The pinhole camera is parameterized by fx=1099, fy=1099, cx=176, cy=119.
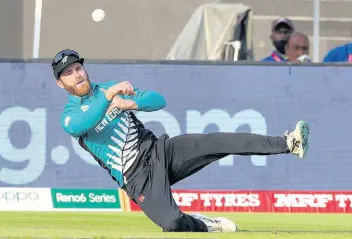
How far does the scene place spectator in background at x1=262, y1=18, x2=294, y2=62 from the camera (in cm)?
1483

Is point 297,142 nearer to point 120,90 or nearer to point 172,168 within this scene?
point 172,168

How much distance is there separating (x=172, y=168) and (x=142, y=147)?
30 centimetres

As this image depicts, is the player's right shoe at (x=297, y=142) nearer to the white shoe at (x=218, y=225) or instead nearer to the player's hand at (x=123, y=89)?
the white shoe at (x=218, y=225)

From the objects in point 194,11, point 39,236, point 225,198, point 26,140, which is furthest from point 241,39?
point 39,236

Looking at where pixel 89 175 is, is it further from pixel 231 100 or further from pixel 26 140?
pixel 231 100

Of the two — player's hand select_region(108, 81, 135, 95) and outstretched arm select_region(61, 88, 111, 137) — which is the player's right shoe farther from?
outstretched arm select_region(61, 88, 111, 137)

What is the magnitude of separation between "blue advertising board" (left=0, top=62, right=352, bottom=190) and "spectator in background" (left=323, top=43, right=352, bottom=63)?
0.84 metres

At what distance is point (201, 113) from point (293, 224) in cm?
311

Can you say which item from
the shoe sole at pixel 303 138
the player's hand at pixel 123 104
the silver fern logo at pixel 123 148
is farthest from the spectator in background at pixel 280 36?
the player's hand at pixel 123 104

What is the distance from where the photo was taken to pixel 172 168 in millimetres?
8984

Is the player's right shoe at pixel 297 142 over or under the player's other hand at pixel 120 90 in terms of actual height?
under

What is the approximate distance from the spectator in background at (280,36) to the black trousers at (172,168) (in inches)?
237

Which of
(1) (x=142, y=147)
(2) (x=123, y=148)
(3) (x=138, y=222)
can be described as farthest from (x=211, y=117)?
(2) (x=123, y=148)

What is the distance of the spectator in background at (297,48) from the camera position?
48.1ft
